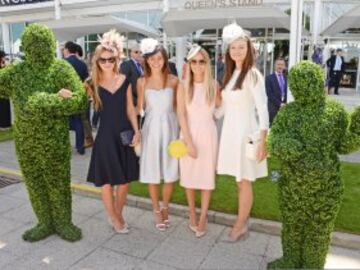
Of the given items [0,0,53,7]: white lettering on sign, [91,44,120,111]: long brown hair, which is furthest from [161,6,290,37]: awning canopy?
[0,0,53,7]: white lettering on sign

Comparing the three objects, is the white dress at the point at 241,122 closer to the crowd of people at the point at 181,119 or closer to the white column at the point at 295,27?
the crowd of people at the point at 181,119

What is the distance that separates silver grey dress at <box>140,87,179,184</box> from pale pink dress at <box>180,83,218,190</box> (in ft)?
0.57

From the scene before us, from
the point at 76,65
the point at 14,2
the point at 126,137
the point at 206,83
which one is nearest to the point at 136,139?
the point at 126,137

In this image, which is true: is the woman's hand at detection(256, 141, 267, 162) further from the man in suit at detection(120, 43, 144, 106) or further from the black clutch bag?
the man in suit at detection(120, 43, 144, 106)

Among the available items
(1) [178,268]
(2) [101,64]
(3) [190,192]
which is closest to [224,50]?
(2) [101,64]

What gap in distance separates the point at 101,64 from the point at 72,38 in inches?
550

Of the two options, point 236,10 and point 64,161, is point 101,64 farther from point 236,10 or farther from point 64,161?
point 236,10

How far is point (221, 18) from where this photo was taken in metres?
12.0

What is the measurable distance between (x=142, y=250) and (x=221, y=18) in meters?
9.53

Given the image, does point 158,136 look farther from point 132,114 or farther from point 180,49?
point 180,49

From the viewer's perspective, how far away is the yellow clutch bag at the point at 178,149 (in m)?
3.80

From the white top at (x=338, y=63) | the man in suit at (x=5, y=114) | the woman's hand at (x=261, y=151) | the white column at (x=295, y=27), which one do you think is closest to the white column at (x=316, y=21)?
the white top at (x=338, y=63)

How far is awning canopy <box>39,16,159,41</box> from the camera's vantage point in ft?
47.0

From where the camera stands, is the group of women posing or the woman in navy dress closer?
the group of women posing
